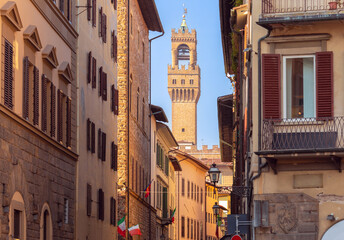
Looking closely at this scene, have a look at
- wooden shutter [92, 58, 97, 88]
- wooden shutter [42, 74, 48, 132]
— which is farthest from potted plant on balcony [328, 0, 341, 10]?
wooden shutter [92, 58, 97, 88]

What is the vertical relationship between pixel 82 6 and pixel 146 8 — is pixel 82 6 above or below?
below

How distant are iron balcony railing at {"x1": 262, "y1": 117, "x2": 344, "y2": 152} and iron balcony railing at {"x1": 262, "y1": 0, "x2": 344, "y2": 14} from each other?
2582 millimetres

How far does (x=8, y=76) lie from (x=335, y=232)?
311 inches

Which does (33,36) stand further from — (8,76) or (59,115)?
(59,115)

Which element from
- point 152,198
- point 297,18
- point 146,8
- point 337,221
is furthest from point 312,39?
point 152,198

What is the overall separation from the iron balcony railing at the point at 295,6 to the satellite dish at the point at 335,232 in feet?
16.0

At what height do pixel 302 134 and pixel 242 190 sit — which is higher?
pixel 302 134

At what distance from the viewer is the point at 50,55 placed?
81.4 feet

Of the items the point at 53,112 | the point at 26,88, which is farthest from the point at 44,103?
the point at 26,88

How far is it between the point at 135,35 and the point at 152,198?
1269 centimetres

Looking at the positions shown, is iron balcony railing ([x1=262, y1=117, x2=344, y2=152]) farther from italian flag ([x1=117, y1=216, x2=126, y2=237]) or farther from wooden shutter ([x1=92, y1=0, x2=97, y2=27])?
italian flag ([x1=117, y1=216, x2=126, y2=237])

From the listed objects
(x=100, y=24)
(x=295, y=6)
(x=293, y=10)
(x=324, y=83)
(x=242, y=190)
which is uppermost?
(x=100, y=24)

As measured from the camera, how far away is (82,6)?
29.7 metres

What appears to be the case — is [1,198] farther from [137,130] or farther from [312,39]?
[137,130]
